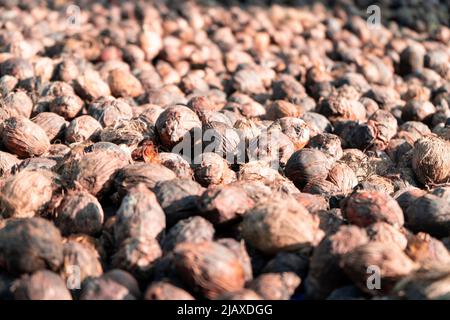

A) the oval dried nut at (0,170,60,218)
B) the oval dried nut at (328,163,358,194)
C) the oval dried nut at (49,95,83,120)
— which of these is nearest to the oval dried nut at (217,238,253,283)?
the oval dried nut at (0,170,60,218)

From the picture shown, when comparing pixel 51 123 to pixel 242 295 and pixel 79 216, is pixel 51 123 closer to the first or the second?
pixel 79 216

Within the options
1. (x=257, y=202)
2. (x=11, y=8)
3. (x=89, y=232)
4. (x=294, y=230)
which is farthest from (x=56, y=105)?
(x=11, y=8)

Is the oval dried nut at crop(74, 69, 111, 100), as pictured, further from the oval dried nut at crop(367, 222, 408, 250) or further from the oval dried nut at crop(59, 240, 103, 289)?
the oval dried nut at crop(367, 222, 408, 250)

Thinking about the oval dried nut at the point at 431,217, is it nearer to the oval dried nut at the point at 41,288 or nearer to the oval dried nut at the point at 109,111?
the oval dried nut at the point at 41,288

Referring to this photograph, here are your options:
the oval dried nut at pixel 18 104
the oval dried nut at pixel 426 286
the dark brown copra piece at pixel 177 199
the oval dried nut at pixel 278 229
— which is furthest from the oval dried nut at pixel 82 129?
the oval dried nut at pixel 426 286

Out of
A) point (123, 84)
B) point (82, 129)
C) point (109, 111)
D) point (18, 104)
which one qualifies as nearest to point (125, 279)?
point (82, 129)
